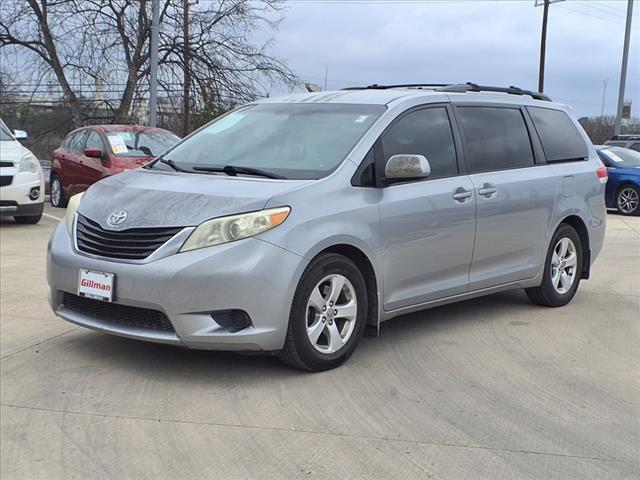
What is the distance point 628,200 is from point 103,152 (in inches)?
422

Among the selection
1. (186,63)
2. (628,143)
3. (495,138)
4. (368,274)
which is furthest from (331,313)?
(186,63)

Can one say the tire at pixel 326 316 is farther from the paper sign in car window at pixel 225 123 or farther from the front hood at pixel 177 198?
the paper sign in car window at pixel 225 123

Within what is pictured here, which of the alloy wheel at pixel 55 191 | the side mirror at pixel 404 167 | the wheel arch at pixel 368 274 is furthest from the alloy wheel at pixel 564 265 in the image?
the alloy wheel at pixel 55 191

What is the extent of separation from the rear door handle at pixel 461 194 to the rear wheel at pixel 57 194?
10.4m

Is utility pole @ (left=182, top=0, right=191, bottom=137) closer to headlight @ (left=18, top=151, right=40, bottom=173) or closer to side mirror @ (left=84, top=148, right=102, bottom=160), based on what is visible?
side mirror @ (left=84, top=148, right=102, bottom=160)

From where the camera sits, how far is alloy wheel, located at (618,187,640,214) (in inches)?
632

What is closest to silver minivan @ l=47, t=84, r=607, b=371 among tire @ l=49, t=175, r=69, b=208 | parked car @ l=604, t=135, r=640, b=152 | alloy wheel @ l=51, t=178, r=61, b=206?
tire @ l=49, t=175, r=69, b=208

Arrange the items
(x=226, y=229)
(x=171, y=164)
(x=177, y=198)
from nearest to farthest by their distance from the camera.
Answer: (x=226, y=229), (x=177, y=198), (x=171, y=164)

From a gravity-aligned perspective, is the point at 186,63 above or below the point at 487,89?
above

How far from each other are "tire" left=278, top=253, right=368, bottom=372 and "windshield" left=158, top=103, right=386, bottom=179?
612mm

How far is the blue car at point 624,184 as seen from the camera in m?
16.0

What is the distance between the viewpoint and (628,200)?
637 inches

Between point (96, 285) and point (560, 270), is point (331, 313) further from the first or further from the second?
point (560, 270)

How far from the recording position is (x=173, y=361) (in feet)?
15.6
